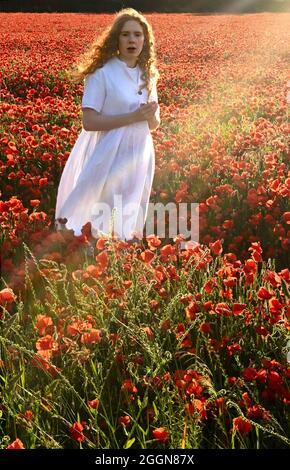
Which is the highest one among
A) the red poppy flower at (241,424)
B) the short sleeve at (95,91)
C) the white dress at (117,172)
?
the short sleeve at (95,91)

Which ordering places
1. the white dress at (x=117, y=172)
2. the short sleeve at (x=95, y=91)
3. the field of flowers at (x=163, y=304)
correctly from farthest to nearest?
the white dress at (x=117, y=172)
the short sleeve at (x=95, y=91)
the field of flowers at (x=163, y=304)

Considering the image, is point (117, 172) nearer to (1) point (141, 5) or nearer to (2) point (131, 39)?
(2) point (131, 39)

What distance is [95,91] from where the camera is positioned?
192 inches

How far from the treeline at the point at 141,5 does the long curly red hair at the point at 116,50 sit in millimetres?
15572

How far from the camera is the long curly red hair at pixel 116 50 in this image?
15.9 feet

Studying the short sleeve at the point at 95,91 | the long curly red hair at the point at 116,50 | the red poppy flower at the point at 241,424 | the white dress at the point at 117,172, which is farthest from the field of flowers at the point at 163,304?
the long curly red hair at the point at 116,50

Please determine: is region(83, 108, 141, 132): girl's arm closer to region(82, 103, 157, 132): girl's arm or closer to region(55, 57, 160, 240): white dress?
region(82, 103, 157, 132): girl's arm

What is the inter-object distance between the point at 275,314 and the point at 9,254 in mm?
2158

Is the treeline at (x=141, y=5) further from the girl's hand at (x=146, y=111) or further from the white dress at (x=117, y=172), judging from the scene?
the girl's hand at (x=146, y=111)

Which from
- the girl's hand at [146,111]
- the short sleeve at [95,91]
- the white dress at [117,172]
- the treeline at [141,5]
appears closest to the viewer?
the girl's hand at [146,111]

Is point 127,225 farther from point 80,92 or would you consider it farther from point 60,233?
point 80,92

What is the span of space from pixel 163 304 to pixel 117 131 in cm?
213

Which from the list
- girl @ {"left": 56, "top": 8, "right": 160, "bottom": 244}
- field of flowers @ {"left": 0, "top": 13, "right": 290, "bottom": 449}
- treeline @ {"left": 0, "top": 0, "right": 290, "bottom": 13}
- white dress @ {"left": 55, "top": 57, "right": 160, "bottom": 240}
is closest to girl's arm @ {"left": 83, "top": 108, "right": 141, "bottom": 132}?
girl @ {"left": 56, "top": 8, "right": 160, "bottom": 244}
